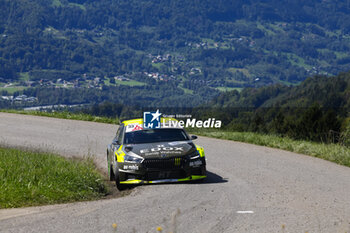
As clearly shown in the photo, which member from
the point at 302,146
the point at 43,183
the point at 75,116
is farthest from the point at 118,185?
the point at 75,116

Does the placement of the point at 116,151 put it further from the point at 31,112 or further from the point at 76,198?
the point at 31,112

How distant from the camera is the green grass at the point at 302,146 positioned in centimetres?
1530

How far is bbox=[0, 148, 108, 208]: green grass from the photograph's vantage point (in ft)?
29.1

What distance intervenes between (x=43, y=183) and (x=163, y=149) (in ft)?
8.84

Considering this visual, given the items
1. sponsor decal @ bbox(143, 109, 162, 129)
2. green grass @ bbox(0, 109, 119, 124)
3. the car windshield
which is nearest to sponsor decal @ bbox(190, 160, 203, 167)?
the car windshield

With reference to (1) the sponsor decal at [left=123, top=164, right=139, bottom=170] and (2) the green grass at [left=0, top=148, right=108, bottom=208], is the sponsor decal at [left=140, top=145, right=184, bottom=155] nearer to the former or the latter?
(1) the sponsor decal at [left=123, top=164, right=139, bottom=170]

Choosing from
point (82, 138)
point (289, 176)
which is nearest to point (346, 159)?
point (289, 176)

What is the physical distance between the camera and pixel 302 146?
55.8 feet

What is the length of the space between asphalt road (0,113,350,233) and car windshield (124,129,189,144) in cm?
128

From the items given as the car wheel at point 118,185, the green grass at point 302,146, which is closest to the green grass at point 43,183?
the car wheel at point 118,185

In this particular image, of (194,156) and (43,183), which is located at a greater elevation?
(194,156)

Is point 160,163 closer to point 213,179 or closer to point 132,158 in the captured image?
point 132,158

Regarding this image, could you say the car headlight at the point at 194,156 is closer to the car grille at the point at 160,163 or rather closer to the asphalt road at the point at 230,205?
the car grille at the point at 160,163

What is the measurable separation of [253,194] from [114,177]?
11.8ft
